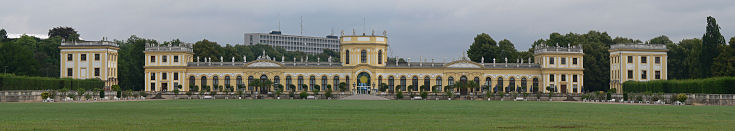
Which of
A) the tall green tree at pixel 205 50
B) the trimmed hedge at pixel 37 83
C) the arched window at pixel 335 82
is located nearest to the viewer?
the trimmed hedge at pixel 37 83

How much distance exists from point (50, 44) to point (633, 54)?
5317cm

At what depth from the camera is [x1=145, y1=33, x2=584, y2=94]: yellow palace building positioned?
81.6m

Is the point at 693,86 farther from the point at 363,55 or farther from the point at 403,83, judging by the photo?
the point at 363,55

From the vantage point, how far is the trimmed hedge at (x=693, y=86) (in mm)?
50062

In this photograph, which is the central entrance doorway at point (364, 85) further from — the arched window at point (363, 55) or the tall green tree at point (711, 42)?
the tall green tree at point (711, 42)

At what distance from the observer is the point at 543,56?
81.8 m

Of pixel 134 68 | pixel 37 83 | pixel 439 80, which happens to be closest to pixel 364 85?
pixel 439 80

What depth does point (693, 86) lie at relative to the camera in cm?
5603

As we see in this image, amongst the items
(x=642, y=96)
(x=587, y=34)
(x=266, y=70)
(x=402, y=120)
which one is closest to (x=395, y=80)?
(x=266, y=70)

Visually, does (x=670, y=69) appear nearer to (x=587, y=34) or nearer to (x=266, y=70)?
(x=587, y=34)

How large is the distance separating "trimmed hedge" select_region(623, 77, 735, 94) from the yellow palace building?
10.1 metres

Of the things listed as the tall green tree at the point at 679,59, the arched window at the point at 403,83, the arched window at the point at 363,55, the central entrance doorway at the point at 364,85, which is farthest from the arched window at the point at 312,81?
the tall green tree at the point at 679,59

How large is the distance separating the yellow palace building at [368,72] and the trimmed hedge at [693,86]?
10133 mm

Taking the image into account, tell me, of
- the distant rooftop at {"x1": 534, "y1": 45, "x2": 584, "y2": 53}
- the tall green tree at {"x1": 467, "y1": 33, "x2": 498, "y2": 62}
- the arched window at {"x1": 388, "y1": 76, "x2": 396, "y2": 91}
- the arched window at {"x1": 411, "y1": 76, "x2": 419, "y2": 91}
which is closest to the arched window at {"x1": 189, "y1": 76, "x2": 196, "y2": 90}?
the arched window at {"x1": 388, "y1": 76, "x2": 396, "y2": 91}
